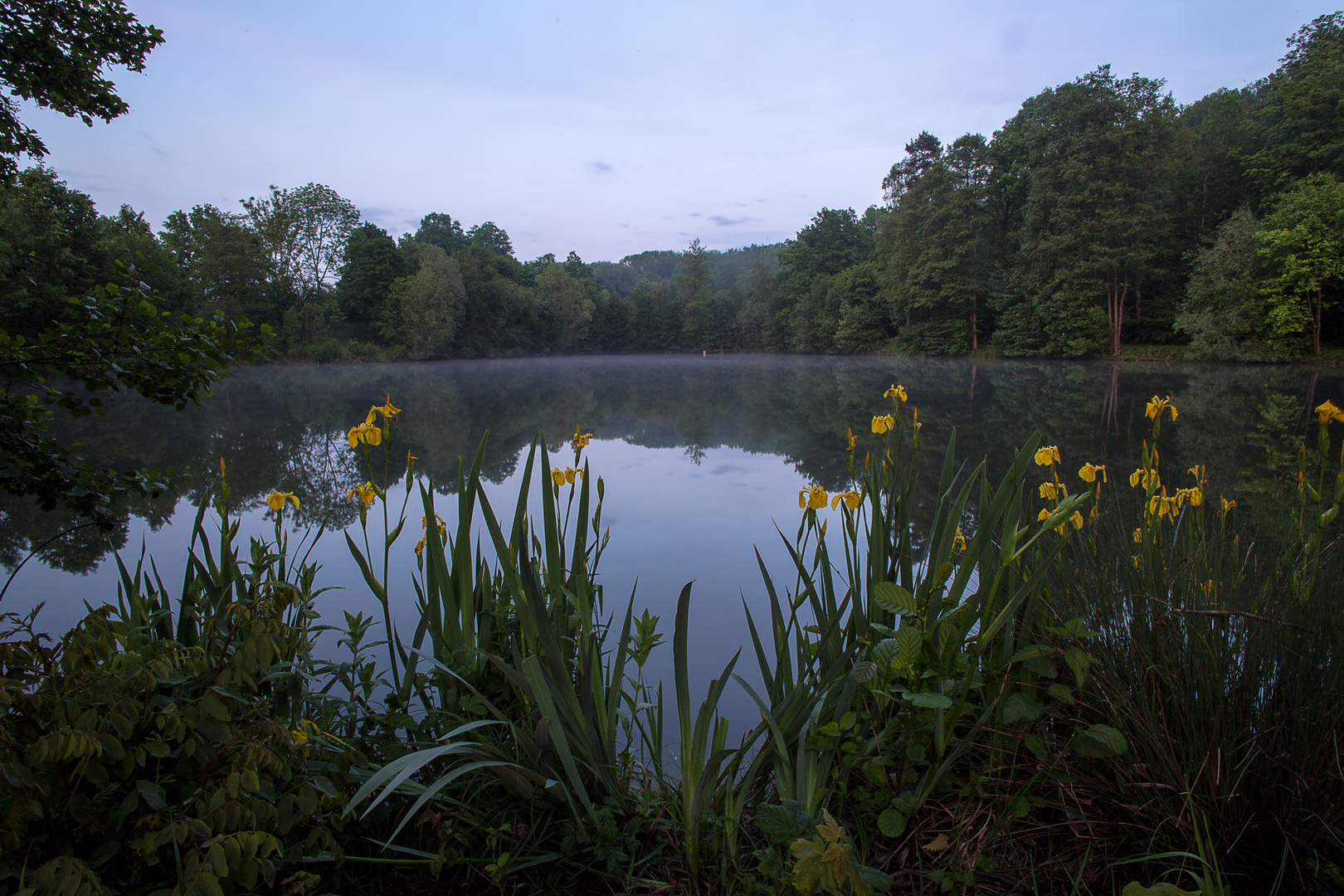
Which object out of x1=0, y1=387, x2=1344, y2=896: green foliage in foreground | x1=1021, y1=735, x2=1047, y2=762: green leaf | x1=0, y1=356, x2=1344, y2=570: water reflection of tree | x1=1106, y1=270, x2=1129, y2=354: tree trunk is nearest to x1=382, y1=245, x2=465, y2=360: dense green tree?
x1=0, y1=356, x2=1344, y2=570: water reflection of tree

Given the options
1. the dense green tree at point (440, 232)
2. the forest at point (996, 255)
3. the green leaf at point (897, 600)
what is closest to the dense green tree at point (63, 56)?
the green leaf at point (897, 600)

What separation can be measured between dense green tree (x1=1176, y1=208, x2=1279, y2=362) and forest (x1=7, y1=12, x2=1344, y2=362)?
60 mm

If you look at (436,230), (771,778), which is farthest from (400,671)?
(436,230)

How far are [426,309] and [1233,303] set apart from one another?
30.1 metres

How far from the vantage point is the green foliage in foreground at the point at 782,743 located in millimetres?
837

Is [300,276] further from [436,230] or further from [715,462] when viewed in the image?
[715,462]

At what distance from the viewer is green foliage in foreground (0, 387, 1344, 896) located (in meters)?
0.84

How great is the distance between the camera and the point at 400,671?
7.81 feet

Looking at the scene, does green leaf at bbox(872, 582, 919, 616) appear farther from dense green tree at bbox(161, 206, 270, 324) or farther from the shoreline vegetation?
dense green tree at bbox(161, 206, 270, 324)

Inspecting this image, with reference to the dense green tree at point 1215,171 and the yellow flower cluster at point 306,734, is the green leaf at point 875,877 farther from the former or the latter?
the dense green tree at point 1215,171

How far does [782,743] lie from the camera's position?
3.92ft

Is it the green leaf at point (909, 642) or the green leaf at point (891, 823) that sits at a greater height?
the green leaf at point (909, 642)

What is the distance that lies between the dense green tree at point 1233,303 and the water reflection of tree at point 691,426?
127 inches

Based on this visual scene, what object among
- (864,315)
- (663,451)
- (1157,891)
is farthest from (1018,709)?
(864,315)
